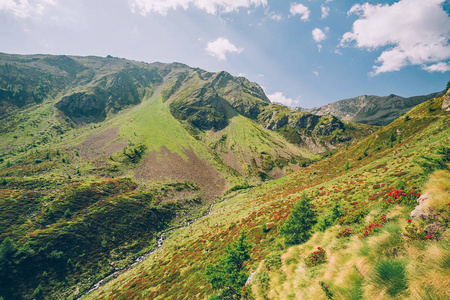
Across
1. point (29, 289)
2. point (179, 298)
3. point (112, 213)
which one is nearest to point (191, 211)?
point (112, 213)

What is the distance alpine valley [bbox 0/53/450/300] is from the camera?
24.4 ft

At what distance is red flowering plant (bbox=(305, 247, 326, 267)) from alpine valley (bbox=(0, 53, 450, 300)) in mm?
74

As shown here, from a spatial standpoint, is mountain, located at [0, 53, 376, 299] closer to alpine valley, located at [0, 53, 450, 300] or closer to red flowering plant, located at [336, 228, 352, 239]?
alpine valley, located at [0, 53, 450, 300]

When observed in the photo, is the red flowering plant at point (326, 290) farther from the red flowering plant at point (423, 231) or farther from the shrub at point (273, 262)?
the shrub at point (273, 262)

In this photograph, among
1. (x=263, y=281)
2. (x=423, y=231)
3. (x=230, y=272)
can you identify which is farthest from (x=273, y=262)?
(x=423, y=231)

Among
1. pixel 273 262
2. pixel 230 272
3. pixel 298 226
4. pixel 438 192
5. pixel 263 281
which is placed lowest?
pixel 230 272

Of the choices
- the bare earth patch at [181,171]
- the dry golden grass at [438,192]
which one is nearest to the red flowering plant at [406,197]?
the dry golden grass at [438,192]

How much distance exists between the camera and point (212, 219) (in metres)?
54.5

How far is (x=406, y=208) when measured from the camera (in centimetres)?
1005

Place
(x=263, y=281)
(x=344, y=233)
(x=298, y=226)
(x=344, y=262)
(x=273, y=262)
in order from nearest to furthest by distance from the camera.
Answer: (x=344, y=262)
(x=344, y=233)
(x=263, y=281)
(x=273, y=262)
(x=298, y=226)

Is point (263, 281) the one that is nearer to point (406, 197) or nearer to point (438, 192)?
point (438, 192)

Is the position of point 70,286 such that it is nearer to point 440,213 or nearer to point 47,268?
point 47,268

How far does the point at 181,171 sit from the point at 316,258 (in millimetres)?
109836

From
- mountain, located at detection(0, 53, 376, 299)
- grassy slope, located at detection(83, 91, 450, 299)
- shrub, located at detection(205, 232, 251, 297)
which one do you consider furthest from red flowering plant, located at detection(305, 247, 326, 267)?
mountain, located at detection(0, 53, 376, 299)
